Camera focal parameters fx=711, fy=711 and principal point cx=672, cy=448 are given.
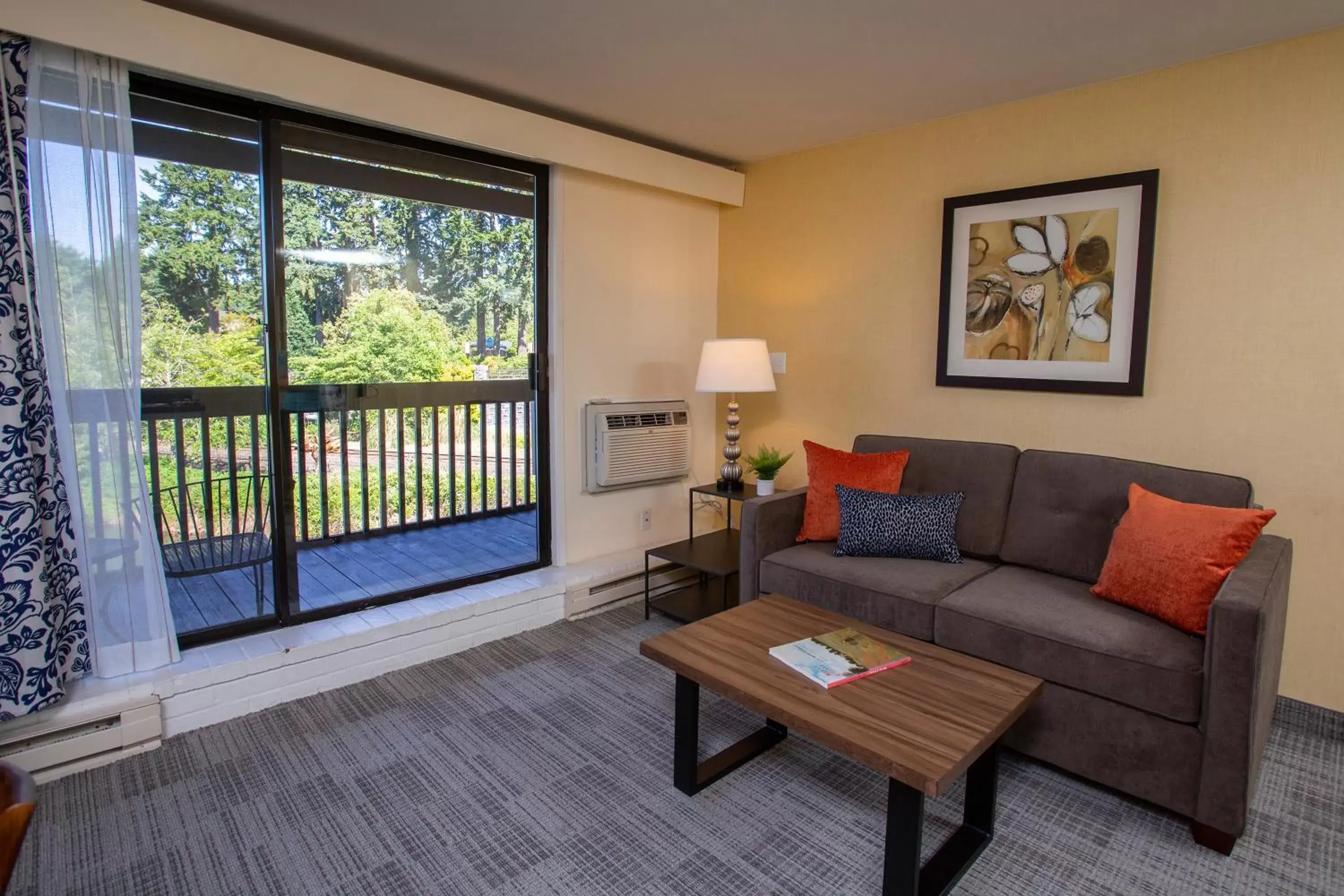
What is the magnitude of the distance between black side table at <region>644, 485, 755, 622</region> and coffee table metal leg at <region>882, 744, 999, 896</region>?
139 centimetres

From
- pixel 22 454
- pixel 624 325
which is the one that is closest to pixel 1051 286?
pixel 624 325

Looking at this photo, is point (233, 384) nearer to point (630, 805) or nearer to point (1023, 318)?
point (630, 805)

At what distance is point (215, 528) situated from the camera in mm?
2756

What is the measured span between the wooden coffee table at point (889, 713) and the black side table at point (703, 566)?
0.91 metres

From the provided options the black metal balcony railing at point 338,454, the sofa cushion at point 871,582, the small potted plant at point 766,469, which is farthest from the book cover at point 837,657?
the black metal balcony railing at point 338,454

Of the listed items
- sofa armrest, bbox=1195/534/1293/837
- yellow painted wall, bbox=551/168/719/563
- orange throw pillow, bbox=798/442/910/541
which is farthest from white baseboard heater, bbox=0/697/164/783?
sofa armrest, bbox=1195/534/1293/837

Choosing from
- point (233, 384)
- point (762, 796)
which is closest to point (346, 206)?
point (233, 384)

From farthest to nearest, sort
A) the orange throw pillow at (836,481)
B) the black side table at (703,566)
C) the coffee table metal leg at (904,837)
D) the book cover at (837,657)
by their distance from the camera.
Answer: the black side table at (703,566)
the orange throw pillow at (836,481)
the book cover at (837,657)
the coffee table metal leg at (904,837)

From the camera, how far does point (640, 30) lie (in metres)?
2.43

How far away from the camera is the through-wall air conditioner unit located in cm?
372

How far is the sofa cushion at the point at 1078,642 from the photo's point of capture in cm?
194

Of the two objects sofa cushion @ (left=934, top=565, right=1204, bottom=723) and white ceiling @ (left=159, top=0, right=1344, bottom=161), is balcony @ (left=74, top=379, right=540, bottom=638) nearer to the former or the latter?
white ceiling @ (left=159, top=0, right=1344, bottom=161)

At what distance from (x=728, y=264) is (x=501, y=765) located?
9.92ft

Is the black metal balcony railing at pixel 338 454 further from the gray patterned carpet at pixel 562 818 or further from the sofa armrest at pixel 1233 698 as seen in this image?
the sofa armrest at pixel 1233 698
